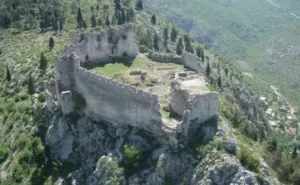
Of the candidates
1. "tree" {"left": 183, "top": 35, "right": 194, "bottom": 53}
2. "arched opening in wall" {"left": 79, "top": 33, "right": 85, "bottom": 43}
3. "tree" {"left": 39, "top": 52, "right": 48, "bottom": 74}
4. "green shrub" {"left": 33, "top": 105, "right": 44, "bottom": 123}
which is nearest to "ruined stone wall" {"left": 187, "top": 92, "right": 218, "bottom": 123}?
"arched opening in wall" {"left": 79, "top": 33, "right": 85, "bottom": 43}

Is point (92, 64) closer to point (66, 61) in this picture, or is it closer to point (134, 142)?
point (66, 61)

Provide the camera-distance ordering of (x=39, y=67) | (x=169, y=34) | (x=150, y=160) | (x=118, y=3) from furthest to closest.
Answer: (x=169, y=34) < (x=118, y=3) < (x=39, y=67) < (x=150, y=160)

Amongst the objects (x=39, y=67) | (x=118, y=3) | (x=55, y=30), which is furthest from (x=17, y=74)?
(x=118, y=3)

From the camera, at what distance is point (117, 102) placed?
201 feet

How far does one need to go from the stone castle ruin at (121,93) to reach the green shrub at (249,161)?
5.55 m

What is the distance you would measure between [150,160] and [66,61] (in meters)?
18.6

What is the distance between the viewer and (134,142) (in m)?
58.9

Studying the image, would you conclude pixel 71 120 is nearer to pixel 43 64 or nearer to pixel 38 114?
pixel 38 114

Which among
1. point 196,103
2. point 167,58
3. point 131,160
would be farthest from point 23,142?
point 196,103

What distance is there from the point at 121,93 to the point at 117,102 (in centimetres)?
142

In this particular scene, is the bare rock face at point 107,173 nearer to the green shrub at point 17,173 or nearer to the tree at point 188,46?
the green shrub at point 17,173

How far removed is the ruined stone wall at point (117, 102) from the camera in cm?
5772

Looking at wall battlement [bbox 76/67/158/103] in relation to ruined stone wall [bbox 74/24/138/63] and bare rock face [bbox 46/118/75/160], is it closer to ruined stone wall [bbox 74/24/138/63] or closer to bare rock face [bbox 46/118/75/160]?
ruined stone wall [bbox 74/24/138/63]

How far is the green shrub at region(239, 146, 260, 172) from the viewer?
53625 millimetres
